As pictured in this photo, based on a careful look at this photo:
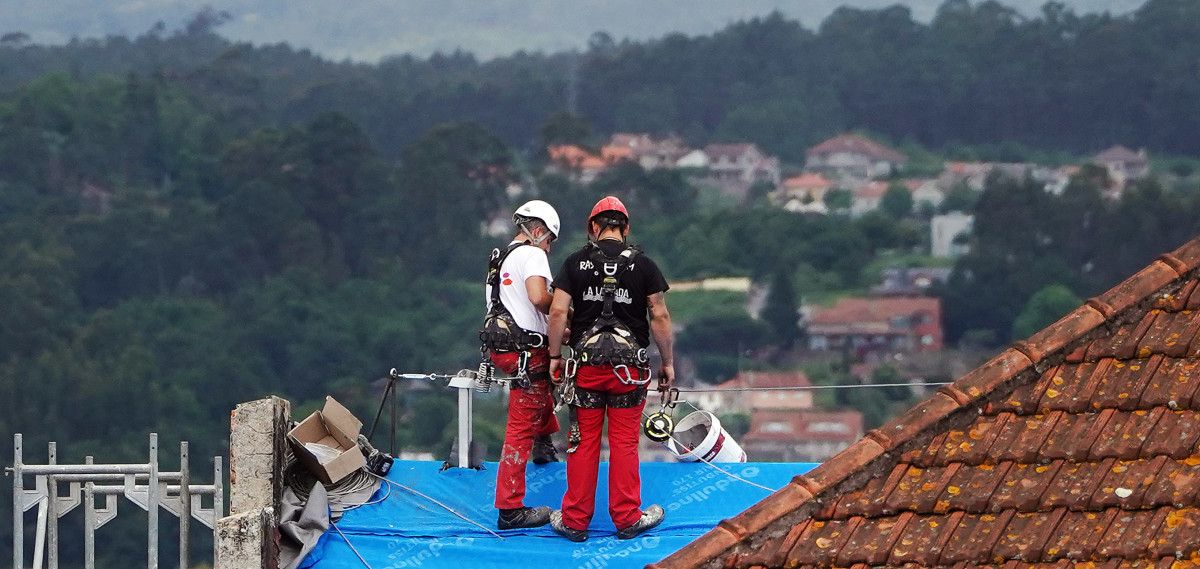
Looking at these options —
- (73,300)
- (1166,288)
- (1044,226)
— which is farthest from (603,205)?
(1044,226)

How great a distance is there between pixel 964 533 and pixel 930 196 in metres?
169

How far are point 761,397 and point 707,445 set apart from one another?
12033 cm

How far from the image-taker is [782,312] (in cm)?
14425

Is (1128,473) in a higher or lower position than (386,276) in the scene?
higher

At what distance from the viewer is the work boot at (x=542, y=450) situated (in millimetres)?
13000

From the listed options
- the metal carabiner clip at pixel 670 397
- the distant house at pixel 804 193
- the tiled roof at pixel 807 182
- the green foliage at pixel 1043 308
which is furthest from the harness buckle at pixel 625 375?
the tiled roof at pixel 807 182

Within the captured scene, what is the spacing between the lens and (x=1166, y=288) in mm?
8891

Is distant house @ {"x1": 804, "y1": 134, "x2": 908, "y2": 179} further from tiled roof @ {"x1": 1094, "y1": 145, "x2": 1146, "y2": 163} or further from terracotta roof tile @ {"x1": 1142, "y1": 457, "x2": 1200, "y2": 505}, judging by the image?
terracotta roof tile @ {"x1": 1142, "y1": 457, "x2": 1200, "y2": 505}

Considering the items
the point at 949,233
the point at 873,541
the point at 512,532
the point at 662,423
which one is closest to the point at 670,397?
the point at 662,423

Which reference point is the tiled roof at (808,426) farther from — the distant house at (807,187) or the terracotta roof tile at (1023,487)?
the terracotta roof tile at (1023,487)

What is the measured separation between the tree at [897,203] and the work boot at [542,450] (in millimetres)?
160225

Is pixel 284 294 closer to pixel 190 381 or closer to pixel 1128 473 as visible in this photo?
pixel 190 381

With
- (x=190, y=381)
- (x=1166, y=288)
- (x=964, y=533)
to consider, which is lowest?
(x=190, y=381)

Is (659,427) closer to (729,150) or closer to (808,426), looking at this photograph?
(808,426)
